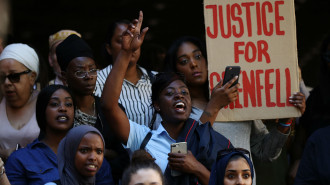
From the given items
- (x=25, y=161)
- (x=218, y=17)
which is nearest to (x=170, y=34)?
(x=218, y=17)

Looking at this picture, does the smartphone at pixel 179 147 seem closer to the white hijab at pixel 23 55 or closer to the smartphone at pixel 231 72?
the smartphone at pixel 231 72

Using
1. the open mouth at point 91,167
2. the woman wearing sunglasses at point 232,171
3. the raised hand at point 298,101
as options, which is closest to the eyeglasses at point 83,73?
the open mouth at point 91,167

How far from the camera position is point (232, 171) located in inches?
194

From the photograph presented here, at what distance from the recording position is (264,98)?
5.94 meters

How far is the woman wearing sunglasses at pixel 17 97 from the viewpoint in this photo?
596cm

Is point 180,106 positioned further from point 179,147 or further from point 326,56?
point 326,56

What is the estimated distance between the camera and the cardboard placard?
19.4 feet

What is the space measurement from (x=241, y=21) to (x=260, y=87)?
57 centimetres

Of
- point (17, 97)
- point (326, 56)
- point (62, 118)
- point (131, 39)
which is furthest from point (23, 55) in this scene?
point (326, 56)

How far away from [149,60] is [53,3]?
5.12 meters

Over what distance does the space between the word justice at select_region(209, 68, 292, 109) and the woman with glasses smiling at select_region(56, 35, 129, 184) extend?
36.7 inches

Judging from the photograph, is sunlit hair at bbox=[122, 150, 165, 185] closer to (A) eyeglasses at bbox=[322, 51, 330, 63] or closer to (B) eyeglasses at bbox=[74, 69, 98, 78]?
(B) eyeglasses at bbox=[74, 69, 98, 78]

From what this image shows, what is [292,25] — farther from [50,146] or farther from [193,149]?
[50,146]

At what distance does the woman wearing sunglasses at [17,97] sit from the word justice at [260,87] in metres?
1.56
